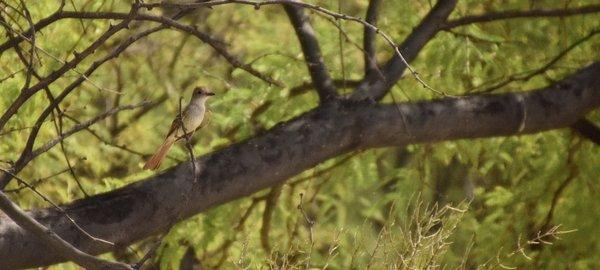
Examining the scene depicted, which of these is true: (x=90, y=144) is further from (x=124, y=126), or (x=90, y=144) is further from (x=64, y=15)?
(x=64, y=15)

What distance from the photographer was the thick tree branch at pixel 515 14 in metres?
6.02

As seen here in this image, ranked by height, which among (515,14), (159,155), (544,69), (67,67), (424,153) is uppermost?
(67,67)

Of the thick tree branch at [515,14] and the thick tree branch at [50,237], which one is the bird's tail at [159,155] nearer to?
the thick tree branch at [50,237]

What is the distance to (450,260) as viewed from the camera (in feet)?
23.1

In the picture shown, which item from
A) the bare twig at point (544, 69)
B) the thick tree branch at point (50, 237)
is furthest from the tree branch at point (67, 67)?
the bare twig at point (544, 69)

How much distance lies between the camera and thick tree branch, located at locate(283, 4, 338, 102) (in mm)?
5672

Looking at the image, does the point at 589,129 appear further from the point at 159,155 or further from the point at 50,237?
the point at 50,237

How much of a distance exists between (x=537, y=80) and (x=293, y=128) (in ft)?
7.19

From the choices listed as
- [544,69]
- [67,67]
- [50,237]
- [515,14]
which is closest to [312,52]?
[515,14]

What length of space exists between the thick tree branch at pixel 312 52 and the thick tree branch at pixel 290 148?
0.16 m

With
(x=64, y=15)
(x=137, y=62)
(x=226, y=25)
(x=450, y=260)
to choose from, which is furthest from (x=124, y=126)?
(x=64, y=15)

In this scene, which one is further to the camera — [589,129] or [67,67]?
[589,129]

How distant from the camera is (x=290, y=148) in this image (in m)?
5.29

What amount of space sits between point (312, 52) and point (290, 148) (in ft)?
2.46
